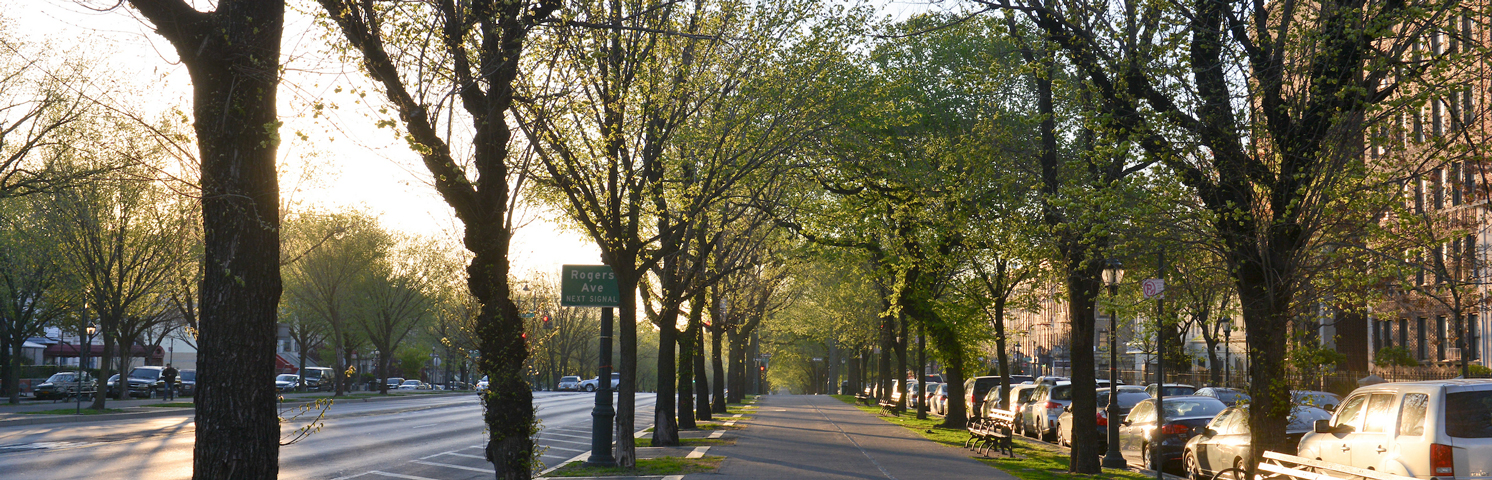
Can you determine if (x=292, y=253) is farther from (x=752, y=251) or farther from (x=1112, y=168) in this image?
(x=1112, y=168)

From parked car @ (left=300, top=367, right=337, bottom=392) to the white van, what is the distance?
208 ft

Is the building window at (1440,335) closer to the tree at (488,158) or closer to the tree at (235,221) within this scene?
the tree at (488,158)

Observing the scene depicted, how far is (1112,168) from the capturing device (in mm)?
15711

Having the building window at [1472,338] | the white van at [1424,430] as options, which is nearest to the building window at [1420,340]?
the building window at [1472,338]

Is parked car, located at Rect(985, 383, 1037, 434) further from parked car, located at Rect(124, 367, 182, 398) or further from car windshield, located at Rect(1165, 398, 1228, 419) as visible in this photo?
parked car, located at Rect(124, 367, 182, 398)

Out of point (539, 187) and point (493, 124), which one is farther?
point (539, 187)

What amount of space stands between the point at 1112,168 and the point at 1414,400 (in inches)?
264

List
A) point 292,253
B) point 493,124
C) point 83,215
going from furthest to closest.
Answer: point 292,253, point 83,215, point 493,124

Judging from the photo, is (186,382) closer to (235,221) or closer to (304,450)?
(304,450)

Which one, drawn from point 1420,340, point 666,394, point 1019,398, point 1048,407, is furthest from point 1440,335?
point 666,394

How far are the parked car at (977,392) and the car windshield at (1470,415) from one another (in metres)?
27.2

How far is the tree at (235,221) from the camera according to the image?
275 inches

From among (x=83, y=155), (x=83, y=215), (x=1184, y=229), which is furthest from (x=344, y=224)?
(x=1184, y=229)

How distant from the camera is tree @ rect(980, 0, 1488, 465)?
10586 millimetres
